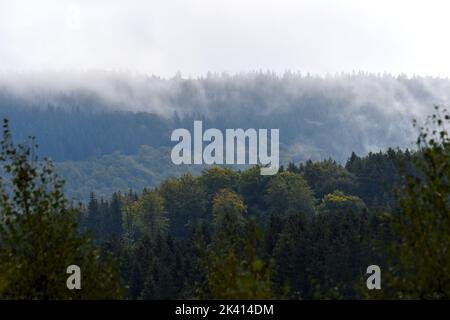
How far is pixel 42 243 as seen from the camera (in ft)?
85.4

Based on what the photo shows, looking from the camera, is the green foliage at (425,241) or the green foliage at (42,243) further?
the green foliage at (42,243)

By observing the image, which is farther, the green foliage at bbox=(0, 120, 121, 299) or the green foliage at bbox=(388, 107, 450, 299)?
the green foliage at bbox=(0, 120, 121, 299)

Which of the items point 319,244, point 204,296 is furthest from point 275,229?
point 204,296

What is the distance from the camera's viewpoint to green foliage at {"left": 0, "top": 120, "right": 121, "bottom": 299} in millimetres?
25656

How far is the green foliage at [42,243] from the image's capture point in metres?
25.7

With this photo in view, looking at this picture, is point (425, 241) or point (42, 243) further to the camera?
point (42, 243)

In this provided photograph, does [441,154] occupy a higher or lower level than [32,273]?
higher

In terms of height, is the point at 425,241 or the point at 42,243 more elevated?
the point at 42,243
